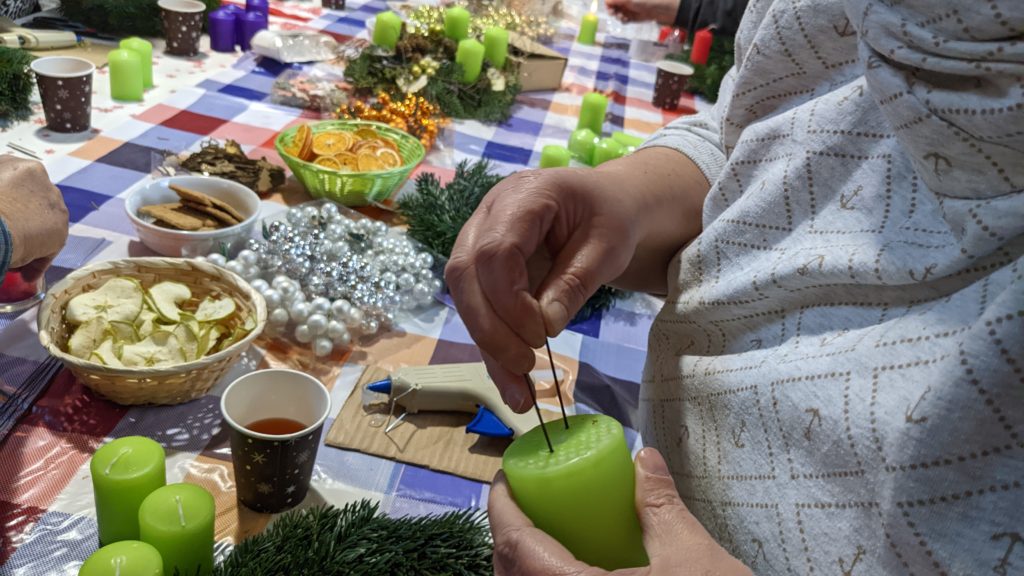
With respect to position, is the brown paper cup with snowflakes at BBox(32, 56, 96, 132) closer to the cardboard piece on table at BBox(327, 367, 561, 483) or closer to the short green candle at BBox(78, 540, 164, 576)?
the cardboard piece on table at BBox(327, 367, 561, 483)

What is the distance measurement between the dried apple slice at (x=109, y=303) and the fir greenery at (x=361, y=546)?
340mm

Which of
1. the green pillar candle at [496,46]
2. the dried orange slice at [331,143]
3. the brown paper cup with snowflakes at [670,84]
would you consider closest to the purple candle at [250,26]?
the green pillar candle at [496,46]

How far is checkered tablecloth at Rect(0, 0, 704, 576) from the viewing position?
2.51 ft

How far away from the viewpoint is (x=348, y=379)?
1032 mm

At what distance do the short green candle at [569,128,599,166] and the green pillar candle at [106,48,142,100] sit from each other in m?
0.99

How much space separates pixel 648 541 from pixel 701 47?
2.16 meters

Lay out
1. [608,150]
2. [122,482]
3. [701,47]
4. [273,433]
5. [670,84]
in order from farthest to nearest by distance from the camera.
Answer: [701,47], [670,84], [608,150], [273,433], [122,482]

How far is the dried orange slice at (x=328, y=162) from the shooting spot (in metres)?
1.41

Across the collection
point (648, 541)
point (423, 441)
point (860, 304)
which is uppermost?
point (860, 304)

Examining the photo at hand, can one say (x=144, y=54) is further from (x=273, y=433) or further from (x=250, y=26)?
(x=273, y=433)

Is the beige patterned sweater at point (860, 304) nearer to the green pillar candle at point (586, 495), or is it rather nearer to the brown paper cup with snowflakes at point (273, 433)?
the green pillar candle at point (586, 495)

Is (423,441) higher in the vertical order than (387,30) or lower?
lower

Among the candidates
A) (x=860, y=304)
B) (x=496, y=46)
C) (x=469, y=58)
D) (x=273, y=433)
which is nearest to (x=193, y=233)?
(x=273, y=433)

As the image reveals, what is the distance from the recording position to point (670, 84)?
2.26 m
